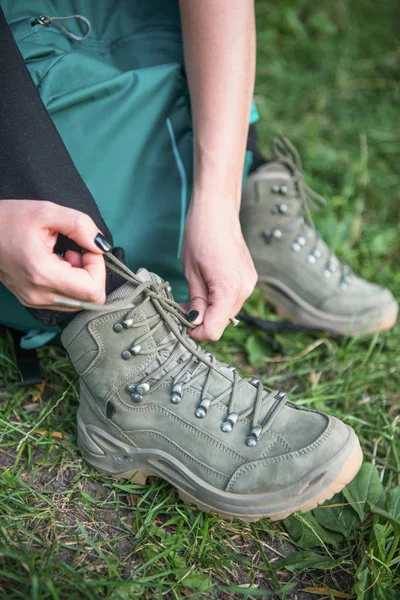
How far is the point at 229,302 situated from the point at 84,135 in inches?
19.5

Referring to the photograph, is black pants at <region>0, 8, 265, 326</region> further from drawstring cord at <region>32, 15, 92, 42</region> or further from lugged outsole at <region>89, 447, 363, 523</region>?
lugged outsole at <region>89, 447, 363, 523</region>

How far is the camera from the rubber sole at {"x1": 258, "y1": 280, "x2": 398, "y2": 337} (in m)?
1.84

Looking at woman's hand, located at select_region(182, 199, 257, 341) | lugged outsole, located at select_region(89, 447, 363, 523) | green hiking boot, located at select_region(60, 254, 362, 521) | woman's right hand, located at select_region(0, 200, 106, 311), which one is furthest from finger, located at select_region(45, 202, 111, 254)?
lugged outsole, located at select_region(89, 447, 363, 523)

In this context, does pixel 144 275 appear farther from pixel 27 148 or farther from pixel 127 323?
pixel 27 148

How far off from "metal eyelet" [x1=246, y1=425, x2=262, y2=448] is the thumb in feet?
0.82

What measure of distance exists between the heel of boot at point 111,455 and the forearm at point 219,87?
549 mm

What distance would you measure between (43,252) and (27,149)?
0.24 metres

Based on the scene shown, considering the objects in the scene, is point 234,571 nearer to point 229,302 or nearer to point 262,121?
point 229,302

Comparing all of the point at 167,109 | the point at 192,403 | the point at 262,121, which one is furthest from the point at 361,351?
the point at 262,121

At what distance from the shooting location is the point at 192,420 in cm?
122

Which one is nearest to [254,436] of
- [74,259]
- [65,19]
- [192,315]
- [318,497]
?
[318,497]

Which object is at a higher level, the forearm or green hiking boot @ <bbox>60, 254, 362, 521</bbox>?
the forearm

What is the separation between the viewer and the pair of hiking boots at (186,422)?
3.89 ft

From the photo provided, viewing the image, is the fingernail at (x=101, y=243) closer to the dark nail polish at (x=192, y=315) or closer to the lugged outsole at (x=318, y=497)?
the dark nail polish at (x=192, y=315)
